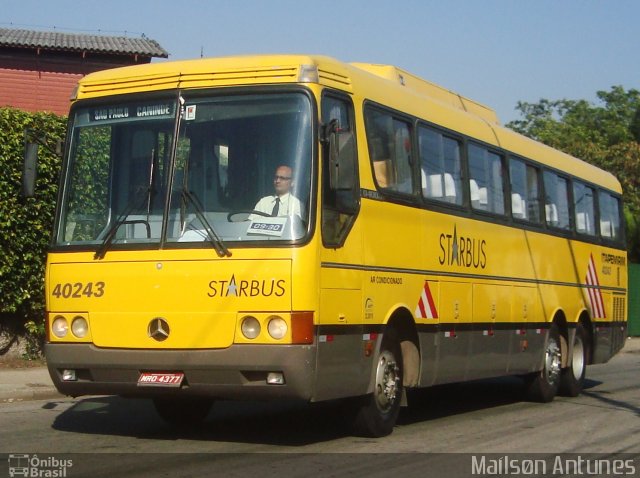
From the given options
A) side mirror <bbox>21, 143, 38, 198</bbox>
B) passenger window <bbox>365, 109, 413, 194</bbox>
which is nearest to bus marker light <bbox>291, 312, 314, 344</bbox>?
passenger window <bbox>365, 109, 413, 194</bbox>

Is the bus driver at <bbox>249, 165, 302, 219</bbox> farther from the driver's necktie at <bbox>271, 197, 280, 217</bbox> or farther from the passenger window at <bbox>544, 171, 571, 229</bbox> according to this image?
the passenger window at <bbox>544, 171, 571, 229</bbox>

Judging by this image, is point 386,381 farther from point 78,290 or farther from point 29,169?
point 29,169

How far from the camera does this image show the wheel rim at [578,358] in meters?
16.5

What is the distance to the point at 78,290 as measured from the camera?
32.0 feet

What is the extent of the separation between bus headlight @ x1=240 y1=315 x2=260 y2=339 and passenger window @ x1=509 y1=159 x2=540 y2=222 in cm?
613

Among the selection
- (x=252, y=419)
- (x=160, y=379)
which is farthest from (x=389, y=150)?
(x=252, y=419)

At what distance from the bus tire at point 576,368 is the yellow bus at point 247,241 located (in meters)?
5.03

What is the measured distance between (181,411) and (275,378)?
2643mm

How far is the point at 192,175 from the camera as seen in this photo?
958 centimetres

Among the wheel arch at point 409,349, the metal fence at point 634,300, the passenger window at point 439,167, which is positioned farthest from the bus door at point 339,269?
the metal fence at point 634,300

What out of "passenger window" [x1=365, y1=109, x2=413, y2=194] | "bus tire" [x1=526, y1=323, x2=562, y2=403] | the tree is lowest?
"bus tire" [x1=526, y1=323, x2=562, y2=403]

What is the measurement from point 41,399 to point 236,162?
6446 millimetres

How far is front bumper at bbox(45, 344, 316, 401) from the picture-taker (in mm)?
8953

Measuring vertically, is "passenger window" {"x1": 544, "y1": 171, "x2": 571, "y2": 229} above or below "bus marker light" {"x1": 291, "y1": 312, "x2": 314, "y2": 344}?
above
